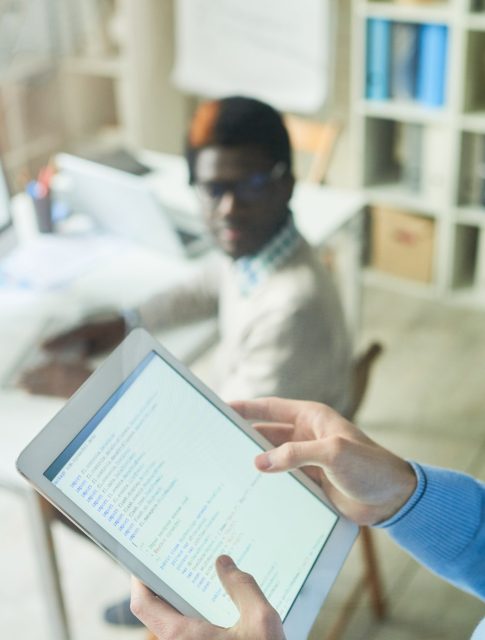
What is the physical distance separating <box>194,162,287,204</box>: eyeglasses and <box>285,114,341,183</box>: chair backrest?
0.89 meters

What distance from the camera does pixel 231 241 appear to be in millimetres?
1441

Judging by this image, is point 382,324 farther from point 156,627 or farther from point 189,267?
point 156,627

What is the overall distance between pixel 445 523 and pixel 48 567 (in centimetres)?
67

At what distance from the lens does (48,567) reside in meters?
1.25

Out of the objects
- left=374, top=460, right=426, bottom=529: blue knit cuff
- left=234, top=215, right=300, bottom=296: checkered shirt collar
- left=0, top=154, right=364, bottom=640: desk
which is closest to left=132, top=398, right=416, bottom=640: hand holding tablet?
left=374, top=460, right=426, bottom=529: blue knit cuff

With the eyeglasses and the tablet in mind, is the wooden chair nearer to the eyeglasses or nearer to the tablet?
the eyeglasses

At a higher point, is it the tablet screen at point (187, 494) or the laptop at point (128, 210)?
the tablet screen at point (187, 494)

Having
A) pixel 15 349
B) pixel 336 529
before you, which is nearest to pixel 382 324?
pixel 15 349

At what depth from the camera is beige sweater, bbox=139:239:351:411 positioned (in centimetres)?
130

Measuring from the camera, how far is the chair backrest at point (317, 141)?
2.26 m

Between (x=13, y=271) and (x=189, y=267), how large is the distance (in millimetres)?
354

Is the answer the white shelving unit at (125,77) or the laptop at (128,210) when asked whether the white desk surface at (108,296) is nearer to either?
the laptop at (128,210)

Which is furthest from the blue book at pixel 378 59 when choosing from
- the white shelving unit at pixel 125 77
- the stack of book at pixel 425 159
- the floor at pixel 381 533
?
the white shelving unit at pixel 125 77

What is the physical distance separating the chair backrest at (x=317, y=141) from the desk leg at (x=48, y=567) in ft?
4.46
